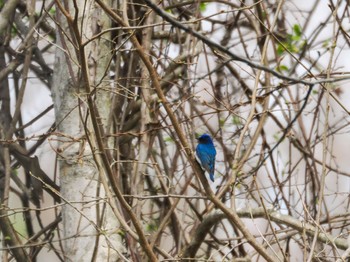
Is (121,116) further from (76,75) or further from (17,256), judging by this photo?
(17,256)

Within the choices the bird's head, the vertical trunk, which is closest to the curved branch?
the vertical trunk

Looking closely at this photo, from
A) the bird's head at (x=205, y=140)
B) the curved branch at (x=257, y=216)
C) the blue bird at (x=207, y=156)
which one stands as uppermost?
the bird's head at (x=205, y=140)

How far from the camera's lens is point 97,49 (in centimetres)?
406

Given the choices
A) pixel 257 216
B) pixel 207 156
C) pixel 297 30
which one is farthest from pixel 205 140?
pixel 297 30

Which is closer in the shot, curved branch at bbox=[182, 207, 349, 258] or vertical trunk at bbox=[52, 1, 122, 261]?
curved branch at bbox=[182, 207, 349, 258]

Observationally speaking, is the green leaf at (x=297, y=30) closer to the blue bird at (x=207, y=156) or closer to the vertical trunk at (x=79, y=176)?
the blue bird at (x=207, y=156)

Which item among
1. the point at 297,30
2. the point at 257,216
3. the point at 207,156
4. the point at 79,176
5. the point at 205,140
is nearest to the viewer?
the point at 257,216

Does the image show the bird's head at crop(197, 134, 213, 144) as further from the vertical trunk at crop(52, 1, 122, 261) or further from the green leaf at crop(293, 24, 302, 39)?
the green leaf at crop(293, 24, 302, 39)

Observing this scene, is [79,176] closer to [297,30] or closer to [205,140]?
[205,140]

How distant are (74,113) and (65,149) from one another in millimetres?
206

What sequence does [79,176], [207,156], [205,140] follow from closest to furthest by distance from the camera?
[79,176]
[207,156]
[205,140]

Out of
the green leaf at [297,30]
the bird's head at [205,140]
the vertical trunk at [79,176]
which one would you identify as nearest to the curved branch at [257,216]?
the vertical trunk at [79,176]

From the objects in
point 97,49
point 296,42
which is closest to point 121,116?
point 97,49

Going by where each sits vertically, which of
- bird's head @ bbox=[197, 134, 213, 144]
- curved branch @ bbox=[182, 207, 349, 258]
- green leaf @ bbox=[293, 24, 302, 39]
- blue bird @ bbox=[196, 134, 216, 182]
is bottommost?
curved branch @ bbox=[182, 207, 349, 258]
